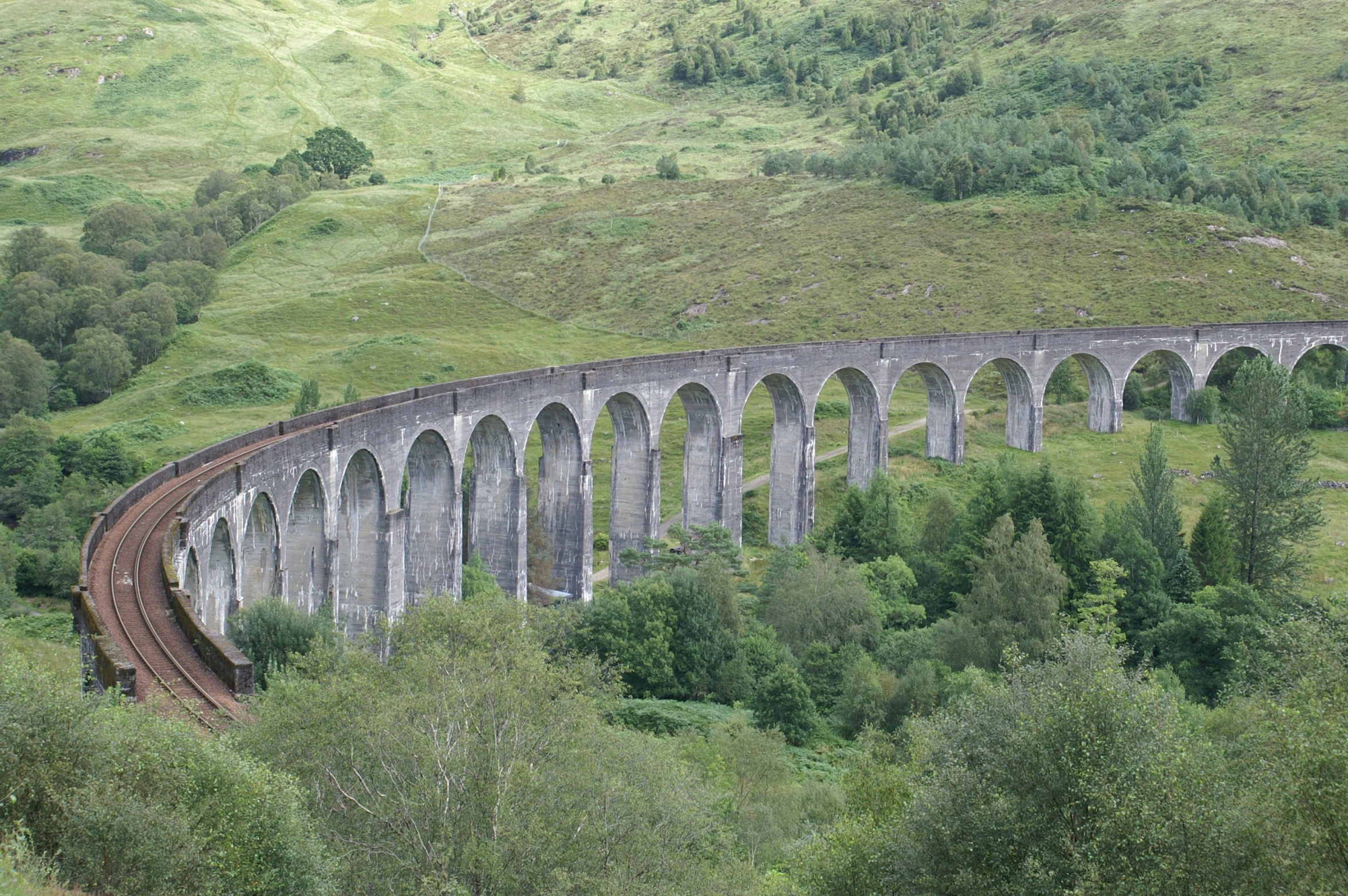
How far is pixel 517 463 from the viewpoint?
5253 centimetres

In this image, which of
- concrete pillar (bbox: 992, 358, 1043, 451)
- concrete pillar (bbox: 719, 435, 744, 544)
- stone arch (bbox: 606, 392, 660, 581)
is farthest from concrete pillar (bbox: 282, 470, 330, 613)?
concrete pillar (bbox: 992, 358, 1043, 451)

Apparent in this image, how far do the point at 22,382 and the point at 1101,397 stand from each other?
7293 cm

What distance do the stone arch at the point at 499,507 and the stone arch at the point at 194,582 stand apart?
64.8ft

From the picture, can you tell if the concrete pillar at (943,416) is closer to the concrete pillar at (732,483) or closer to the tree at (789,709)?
the concrete pillar at (732,483)

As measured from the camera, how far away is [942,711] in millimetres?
25641

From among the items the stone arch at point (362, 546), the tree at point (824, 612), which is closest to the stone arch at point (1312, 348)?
the tree at point (824, 612)

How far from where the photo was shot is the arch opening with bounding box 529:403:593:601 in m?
56.3

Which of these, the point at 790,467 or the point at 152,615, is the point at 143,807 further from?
the point at 790,467

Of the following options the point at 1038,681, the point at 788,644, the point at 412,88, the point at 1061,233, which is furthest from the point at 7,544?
the point at 412,88

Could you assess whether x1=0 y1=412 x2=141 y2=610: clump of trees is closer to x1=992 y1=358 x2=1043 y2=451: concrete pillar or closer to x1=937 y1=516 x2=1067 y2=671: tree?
x1=937 y1=516 x2=1067 y2=671: tree

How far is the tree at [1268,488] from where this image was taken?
5138 cm

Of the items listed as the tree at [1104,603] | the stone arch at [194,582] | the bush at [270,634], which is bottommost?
the tree at [1104,603]

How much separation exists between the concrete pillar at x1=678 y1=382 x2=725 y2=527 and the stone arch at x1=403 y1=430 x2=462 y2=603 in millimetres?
16760

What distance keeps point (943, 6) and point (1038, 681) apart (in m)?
191
